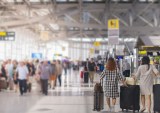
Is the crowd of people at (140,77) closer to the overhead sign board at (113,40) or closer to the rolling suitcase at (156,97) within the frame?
the rolling suitcase at (156,97)

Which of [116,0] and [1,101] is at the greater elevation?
[116,0]

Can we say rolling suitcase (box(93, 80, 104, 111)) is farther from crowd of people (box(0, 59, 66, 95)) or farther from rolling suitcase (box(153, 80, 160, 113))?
crowd of people (box(0, 59, 66, 95))

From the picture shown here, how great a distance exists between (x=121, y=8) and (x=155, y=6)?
306 centimetres

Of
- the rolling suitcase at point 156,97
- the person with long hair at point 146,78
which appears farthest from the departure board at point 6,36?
the rolling suitcase at point 156,97

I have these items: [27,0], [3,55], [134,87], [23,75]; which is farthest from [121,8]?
[134,87]

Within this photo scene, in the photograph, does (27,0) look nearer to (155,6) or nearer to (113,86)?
(155,6)

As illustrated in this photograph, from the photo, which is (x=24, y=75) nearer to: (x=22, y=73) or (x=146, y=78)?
(x=22, y=73)

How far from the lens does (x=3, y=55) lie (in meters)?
42.2

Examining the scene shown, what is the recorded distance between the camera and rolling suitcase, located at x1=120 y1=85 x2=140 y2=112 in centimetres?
1155

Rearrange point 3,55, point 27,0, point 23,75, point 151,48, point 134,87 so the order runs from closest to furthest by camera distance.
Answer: point 134,87 < point 151,48 < point 23,75 < point 27,0 < point 3,55

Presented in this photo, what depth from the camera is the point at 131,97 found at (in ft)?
38.0

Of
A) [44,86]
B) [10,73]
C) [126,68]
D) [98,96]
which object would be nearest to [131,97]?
[98,96]

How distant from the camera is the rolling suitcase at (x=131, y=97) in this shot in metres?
Result: 11.5

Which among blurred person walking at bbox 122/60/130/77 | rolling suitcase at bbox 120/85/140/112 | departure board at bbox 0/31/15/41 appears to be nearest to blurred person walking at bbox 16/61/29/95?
blurred person walking at bbox 122/60/130/77
